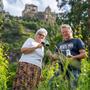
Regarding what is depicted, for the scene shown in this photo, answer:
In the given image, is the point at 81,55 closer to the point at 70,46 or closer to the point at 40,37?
the point at 70,46

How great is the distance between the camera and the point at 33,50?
487 cm

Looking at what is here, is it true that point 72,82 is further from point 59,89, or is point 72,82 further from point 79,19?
point 79,19

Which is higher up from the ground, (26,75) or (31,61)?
(31,61)

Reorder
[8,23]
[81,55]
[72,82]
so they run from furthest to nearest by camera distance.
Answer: [8,23] → [81,55] → [72,82]

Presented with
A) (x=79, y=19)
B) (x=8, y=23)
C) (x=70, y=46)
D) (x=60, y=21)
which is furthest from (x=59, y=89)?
(x=8, y=23)

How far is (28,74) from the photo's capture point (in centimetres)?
493

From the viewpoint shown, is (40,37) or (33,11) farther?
(33,11)

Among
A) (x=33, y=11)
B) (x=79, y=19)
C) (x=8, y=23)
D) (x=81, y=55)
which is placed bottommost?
(x=81, y=55)

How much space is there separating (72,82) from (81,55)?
1.36 meters

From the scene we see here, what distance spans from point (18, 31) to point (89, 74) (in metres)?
58.9

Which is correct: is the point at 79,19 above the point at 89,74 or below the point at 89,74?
above

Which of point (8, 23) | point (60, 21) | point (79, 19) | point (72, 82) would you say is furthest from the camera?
A: point (8, 23)

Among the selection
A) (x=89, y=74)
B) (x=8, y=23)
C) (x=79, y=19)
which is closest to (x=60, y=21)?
(x=79, y=19)


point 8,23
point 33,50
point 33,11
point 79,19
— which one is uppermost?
point 33,11
